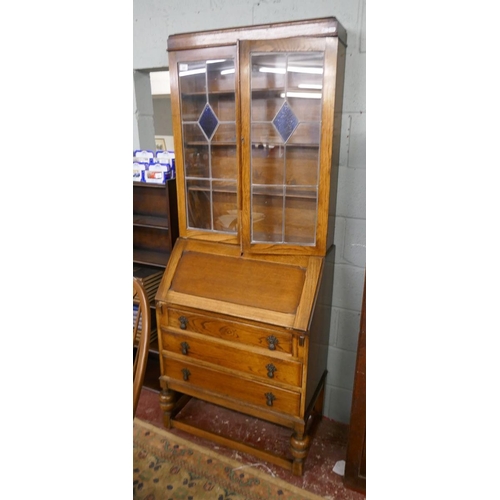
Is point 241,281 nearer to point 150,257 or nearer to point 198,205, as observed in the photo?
point 198,205

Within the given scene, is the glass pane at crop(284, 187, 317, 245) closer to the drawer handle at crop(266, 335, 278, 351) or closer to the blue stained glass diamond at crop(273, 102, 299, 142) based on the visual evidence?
the blue stained glass diamond at crop(273, 102, 299, 142)

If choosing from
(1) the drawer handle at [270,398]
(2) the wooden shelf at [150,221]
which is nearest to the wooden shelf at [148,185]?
(2) the wooden shelf at [150,221]

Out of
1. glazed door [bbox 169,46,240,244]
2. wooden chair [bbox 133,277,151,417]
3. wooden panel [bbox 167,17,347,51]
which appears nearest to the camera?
wooden chair [bbox 133,277,151,417]

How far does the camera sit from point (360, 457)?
1.50m

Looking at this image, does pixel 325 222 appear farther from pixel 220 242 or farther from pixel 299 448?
pixel 299 448

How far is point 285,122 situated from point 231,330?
2.89 ft

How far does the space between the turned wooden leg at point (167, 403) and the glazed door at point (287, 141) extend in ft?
2.78

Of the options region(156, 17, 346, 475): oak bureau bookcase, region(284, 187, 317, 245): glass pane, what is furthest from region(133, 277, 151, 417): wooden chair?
region(284, 187, 317, 245): glass pane

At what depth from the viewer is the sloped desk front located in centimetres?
145

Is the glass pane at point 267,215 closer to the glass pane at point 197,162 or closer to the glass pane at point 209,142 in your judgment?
the glass pane at point 209,142

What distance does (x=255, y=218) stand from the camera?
1.59 m
